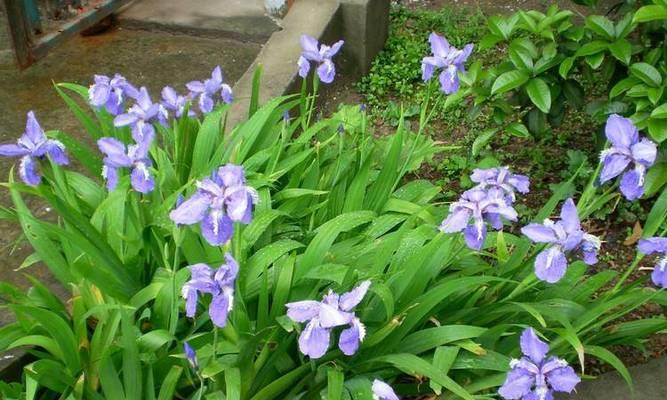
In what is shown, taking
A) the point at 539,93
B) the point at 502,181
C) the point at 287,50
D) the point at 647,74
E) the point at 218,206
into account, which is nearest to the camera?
the point at 218,206

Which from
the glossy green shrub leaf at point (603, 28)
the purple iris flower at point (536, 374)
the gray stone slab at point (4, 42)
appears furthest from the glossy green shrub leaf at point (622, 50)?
the gray stone slab at point (4, 42)

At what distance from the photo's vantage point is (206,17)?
403 centimetres

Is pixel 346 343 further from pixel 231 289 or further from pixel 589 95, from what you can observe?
pixel 589 95

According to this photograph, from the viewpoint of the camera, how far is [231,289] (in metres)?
1.43

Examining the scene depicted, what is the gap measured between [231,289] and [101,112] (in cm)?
117

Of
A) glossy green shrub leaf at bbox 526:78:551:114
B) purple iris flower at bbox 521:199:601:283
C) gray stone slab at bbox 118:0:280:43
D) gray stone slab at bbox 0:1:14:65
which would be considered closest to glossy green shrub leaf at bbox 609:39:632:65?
glossy green shrub leaf at bbox 526:78:551:114

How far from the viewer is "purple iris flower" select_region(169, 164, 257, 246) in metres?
1.37

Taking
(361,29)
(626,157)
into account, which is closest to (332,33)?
(361,29)

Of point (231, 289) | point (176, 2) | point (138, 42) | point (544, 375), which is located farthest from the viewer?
point (176, 2)

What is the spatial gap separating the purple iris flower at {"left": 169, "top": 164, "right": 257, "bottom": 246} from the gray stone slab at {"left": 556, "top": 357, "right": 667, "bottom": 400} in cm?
129

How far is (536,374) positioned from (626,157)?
0.51 m

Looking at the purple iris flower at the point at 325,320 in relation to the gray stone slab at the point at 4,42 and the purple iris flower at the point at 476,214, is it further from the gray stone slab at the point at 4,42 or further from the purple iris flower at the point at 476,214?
the gray stone slab at the point at 4,42

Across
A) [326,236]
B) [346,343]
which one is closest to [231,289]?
[346,343]

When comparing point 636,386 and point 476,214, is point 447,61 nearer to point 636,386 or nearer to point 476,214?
point 476,214
